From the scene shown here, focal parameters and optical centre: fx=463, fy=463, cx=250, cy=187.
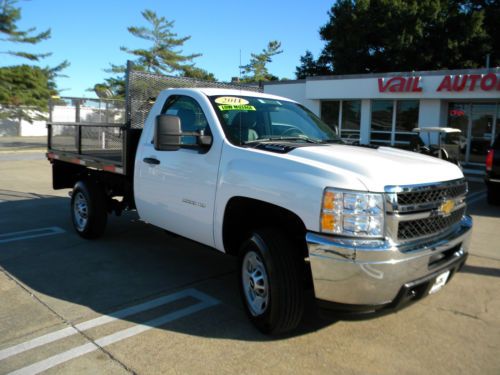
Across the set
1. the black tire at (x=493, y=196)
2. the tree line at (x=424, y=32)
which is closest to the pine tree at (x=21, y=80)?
the tree line at (x=424, y=32)

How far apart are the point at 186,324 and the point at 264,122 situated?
206 cm

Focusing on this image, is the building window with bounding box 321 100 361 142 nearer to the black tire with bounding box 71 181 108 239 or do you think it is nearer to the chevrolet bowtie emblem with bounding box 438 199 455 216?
the black tire with bounding box 71 181 108 239

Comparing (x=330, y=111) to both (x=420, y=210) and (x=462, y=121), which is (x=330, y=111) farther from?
(x=420, y=210)

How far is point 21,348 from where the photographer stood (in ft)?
11.4

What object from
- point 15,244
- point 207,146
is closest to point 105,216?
point 15,244

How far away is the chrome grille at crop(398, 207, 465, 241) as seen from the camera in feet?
10.7

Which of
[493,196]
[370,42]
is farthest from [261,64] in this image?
[493,196]

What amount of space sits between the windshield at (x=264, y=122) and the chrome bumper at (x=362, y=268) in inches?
57.4

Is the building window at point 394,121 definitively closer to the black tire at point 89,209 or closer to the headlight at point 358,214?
the black tire at point 89,209

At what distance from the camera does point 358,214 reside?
122 inches

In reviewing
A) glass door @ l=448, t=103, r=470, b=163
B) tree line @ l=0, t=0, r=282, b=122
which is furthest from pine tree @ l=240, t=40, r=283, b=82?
glass door @ l=448, t=103, r=470, b=163

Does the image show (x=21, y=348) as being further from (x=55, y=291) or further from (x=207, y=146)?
(x=207, y=146)

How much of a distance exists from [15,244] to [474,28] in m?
33.4

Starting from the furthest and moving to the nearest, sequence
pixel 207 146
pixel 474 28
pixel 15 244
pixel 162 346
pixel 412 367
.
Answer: pixel 474 28 → pixel 15 244 → pixel 207 146 → pixel 162 346 → pixel 412 367
